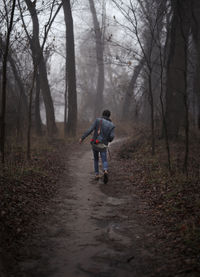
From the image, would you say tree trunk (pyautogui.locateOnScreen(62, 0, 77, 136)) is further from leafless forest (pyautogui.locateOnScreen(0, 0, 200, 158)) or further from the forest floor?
the forest floor

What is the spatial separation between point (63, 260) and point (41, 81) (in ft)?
48.1

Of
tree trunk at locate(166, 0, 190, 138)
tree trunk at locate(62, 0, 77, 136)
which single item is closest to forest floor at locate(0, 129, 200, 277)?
tree trunk at locate(166, 0, 190, 138)

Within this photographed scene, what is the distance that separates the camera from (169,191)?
6.92 m

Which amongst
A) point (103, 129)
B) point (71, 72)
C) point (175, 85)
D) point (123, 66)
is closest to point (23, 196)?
point (103, 129)

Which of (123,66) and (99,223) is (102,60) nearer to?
(123,66)

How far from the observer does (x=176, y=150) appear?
11859 mm

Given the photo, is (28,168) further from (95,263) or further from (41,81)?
(41,81)

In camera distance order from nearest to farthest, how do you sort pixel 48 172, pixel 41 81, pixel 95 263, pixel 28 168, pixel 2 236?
pixel 95 263 < pixel 2 236 < pixel 28 168 < pixel 48 172 < pixel 41 81

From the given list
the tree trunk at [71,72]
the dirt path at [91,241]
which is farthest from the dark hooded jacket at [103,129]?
the tree trunk at [71,72]

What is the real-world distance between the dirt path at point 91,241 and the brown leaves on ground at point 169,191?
0.99 ft

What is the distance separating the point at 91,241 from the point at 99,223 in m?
0.83

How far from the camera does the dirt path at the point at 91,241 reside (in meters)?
3.83

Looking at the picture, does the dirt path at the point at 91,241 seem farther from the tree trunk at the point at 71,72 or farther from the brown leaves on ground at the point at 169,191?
the tree trunk at the point at 71,72

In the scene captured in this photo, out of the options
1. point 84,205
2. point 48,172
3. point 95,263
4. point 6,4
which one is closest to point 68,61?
point 6,4
